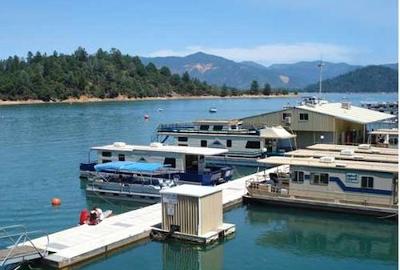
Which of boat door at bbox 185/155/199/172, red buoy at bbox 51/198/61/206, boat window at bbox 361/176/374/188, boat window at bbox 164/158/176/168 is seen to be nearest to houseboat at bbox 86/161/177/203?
boat window at bbox 164/158/176/168

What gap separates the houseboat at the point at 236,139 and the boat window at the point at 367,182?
18.9 meters

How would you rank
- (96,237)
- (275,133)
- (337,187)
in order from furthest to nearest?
(275,133) → (337,187) → (96,237)

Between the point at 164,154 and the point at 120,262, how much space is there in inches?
638

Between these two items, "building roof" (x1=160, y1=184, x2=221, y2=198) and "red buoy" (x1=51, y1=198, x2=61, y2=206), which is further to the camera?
"red buoy" (x1=51, y1=198, x2=61, y2=206)

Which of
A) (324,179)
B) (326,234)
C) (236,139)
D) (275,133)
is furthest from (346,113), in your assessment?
(326,234)

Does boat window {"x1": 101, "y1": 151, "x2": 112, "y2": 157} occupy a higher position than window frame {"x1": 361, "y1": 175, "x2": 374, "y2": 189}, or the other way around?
boat window {"x1": 101, "y1": 151, "x2": 112, "y2": 157}

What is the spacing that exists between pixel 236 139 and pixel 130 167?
55.9 ft

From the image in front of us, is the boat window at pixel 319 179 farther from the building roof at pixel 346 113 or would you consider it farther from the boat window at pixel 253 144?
the building roof at pixel 346 113

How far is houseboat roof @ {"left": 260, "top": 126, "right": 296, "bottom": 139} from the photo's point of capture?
167 ft

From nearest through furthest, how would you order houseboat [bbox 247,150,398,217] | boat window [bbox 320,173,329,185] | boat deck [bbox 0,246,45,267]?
boat deck [bbox 0,246,45,267] → houseboat [bbox 247,150,398,217] → boat window [bbox 320,173,329,185]

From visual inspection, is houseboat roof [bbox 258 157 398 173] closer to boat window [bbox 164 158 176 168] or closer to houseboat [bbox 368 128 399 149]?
boat window [bbox 164 158 176 168]

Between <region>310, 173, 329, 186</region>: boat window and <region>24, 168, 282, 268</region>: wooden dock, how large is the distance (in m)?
9.16

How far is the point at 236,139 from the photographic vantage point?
174ft

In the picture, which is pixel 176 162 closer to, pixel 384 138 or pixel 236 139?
pixel 236 139
